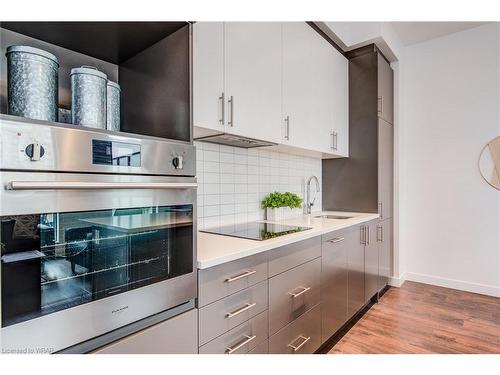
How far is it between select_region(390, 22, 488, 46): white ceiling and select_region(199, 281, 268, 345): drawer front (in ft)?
9.99

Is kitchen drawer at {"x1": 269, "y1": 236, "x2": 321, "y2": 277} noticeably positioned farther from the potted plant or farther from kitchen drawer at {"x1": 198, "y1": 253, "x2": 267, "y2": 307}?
the potted plant

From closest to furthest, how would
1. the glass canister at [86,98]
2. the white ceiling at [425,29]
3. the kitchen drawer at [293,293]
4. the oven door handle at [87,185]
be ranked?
the oven door handle at [87,185]
the glass canister at [86,98]
the kitchen drawer at [293,293]
the white ceiling at [425,29]

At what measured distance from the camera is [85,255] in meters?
0.86

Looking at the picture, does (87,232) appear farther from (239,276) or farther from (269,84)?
(269,84)

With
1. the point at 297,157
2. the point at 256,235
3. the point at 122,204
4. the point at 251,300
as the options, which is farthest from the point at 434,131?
the point at 122,204

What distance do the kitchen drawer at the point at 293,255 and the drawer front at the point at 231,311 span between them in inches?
4.6

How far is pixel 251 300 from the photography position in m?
1.34

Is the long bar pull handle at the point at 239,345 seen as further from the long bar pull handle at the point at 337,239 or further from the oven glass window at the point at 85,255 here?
the long bar pull handle at the point at 337,239

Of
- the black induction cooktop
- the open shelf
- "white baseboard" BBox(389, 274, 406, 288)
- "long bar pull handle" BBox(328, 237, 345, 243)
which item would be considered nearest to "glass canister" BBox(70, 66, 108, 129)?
the open shelf

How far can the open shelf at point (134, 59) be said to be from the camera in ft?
3.68

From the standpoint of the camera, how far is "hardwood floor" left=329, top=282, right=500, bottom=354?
201cm

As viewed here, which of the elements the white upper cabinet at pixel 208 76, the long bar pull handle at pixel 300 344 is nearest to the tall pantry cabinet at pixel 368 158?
the long bar pull handle at pixel 300 344

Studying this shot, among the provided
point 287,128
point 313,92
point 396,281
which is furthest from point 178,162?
point 396,281

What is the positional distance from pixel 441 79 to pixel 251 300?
331 cm
